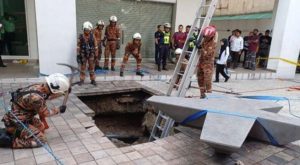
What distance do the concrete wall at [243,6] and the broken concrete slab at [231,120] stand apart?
9489mm

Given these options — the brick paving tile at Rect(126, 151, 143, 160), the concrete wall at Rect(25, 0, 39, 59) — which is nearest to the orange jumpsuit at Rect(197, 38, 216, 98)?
the brick paving tile at Rect(126, 151, 143, 160)

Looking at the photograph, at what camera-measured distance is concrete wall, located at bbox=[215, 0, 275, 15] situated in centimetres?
1174

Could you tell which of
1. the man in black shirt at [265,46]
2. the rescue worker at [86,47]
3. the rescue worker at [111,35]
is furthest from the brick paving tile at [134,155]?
the man in black shirt at [265,46]

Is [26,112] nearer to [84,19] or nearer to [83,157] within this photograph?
[83,157]

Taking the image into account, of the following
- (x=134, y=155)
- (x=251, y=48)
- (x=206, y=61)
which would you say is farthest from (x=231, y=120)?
(x=251, y=48)

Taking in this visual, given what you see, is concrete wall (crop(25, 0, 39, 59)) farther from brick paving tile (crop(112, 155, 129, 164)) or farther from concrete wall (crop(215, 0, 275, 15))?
concrete wall (crop(215, 0, 275, 15))

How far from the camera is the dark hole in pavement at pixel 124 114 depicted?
251 inches

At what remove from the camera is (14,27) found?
28.5 feet

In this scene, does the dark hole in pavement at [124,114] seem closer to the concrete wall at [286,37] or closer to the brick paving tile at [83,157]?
the brick paving tile at [83,157]

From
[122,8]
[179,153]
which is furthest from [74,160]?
Result: [122,8]

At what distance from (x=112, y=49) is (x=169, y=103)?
4804 mm

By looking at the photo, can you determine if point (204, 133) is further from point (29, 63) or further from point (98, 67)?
point (29, 63)

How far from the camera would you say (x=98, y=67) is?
8008 millimetres

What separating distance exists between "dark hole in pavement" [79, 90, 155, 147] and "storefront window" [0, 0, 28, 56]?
14.5ft
